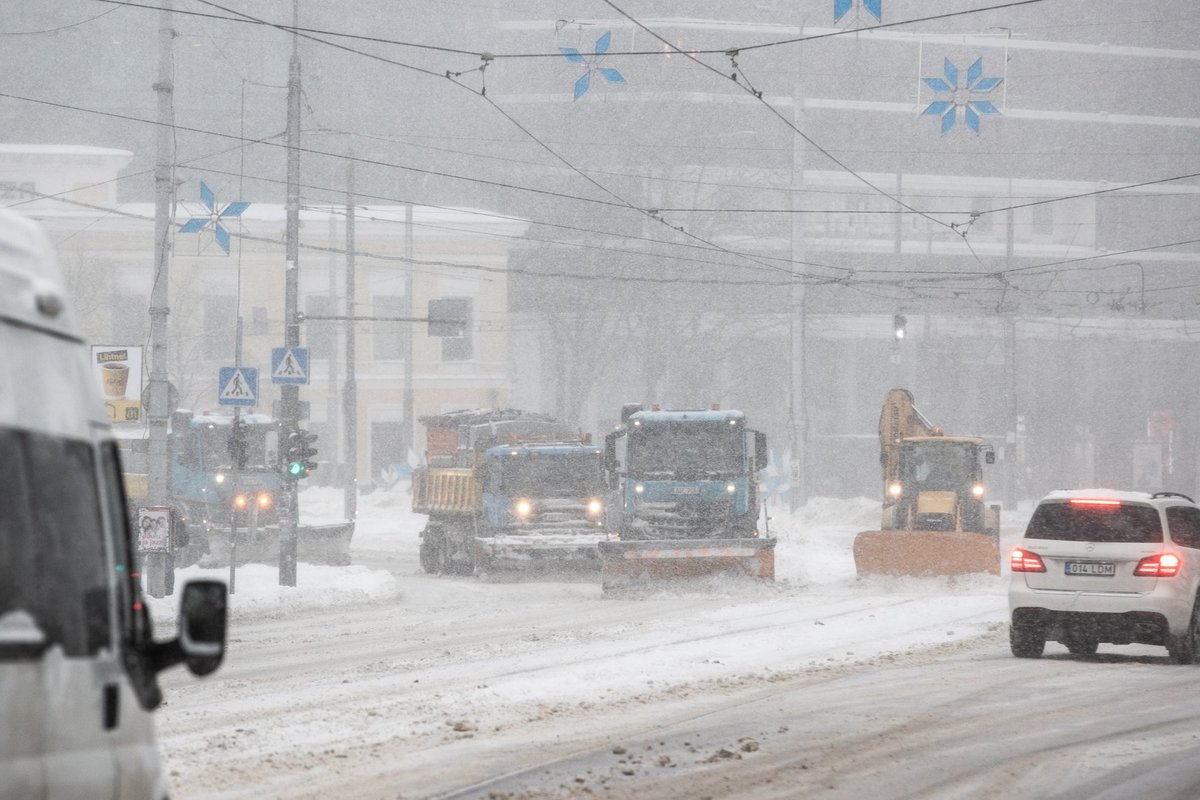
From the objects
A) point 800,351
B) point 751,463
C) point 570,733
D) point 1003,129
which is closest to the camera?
point 570,733

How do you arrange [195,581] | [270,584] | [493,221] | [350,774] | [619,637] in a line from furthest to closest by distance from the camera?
[493,221]
[270,584]
[619,637]
[350,774]
[195,581]

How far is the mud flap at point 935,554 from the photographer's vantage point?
1088 inches

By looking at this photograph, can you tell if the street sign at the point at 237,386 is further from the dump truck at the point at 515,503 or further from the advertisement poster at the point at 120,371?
the dump truck at the point at 515,503

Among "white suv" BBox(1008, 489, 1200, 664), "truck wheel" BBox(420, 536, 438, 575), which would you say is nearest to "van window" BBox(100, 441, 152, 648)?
"white suv" BBox(1008, 489, 1200, 664)

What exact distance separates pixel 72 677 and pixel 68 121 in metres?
79.6

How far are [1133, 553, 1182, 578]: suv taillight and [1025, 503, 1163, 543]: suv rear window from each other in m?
0.17

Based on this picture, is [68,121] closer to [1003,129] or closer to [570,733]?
→ [1003,129]

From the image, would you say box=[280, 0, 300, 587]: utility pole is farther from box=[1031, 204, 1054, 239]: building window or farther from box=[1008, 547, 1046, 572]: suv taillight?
box=[1031, 204, 1054, 239]: building window

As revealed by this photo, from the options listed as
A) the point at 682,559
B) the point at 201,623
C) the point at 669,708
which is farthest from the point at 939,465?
the point at 201,623

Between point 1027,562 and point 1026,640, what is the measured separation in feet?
2.77

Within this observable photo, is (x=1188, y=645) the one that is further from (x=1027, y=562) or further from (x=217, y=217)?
(x=217, y=217)

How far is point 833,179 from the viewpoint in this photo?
76125 mm

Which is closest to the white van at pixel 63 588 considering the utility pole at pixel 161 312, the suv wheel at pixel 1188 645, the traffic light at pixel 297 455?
the suv wheel at pixel 1188 645

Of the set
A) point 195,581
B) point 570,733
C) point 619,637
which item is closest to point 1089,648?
point 619,637
